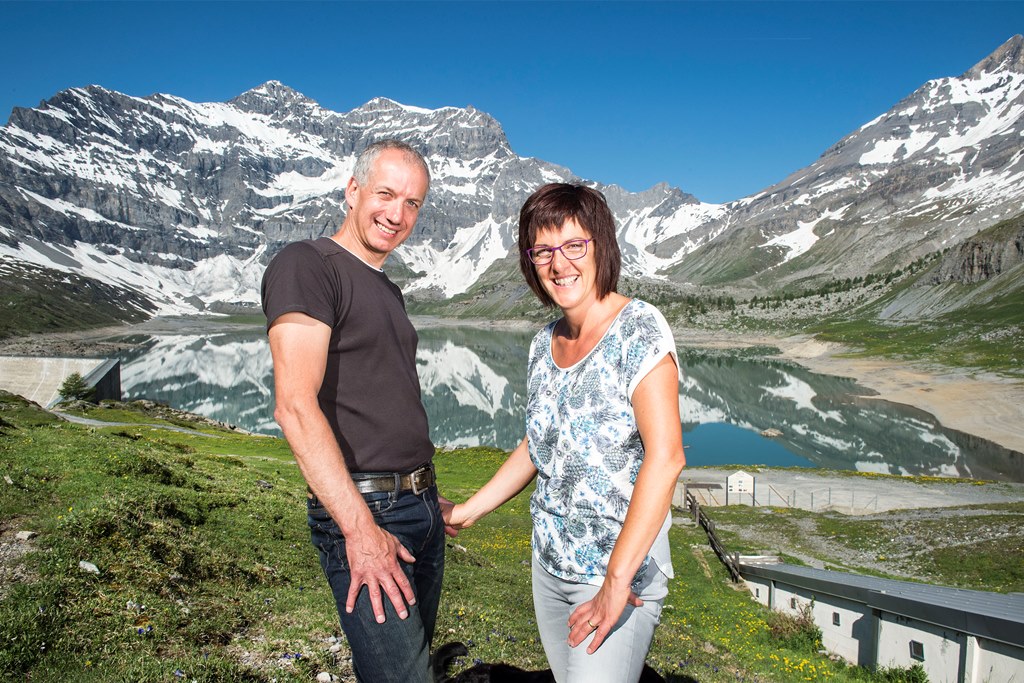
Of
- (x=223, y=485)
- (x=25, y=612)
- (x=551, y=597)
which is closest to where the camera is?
(x=551, y=597)

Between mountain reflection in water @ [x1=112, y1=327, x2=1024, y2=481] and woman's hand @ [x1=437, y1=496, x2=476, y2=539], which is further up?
woman's hand @ [x1=437, y1=496, x2=476, y2=539]

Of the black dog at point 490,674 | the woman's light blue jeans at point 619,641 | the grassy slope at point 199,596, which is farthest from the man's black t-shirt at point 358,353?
the grassy slope at point 199,596

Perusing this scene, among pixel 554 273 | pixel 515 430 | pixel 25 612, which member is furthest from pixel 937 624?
pixel 515 430

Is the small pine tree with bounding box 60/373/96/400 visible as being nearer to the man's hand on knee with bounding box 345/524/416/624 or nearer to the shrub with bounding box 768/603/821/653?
the shrub with bounding box 768/603/821/653

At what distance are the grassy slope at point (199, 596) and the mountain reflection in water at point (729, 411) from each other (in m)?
37.6

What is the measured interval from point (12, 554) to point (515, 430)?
2494 inches

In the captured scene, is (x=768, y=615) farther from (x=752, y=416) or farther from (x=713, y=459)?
(x=752, y=416)

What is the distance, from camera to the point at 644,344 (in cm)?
331

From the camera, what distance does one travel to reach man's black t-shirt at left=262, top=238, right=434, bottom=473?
3.22m

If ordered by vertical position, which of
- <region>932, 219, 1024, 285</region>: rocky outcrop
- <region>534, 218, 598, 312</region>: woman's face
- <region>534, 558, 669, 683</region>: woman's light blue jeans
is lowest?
<region>534, 558, 669, 683</region>: woman's light blue jeans

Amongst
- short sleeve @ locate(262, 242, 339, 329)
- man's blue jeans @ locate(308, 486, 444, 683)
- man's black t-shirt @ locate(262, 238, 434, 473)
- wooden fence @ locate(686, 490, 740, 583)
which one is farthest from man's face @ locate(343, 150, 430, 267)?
wooden fence @ locate(686, 490, 740, 583)

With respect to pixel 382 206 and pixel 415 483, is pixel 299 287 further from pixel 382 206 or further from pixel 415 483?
pixel 415 483

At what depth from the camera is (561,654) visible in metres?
3.76

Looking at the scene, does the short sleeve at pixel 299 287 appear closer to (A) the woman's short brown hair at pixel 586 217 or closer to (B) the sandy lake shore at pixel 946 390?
(A) the woman's short brown hair at pixel 586 217
